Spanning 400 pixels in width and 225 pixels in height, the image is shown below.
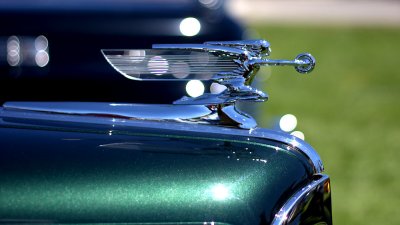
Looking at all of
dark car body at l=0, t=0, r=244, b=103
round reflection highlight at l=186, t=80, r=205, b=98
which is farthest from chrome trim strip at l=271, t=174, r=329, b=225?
dark car body at l=0, t=0, r=244, b=103

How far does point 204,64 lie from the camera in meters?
1.87

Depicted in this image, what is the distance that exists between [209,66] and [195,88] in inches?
52.7

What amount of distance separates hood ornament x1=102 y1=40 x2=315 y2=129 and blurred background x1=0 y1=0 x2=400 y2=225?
87 centimetres

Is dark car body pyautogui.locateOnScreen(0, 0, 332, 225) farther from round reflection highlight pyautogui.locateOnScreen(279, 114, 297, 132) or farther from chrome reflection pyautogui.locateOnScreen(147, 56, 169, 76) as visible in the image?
round reflection highlight pyautogui.locateOnScreen(279, 114, 297, 132)

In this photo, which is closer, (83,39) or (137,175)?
(137,175)

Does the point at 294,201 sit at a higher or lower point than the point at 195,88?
lower

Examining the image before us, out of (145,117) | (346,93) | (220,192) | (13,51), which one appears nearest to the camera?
(220,192)

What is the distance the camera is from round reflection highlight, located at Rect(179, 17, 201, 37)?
3766mm

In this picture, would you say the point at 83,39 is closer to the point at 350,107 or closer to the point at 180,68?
the point at 180,68

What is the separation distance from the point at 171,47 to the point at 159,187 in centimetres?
39

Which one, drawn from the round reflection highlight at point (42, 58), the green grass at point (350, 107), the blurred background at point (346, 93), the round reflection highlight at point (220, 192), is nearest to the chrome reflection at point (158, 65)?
the round reflection highlight at point (220, 192)

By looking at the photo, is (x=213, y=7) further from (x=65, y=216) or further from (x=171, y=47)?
(x=65, y=216)

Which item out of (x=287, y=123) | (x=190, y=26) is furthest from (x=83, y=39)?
(x=287, y=123)

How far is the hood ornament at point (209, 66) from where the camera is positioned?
72.5 inches
